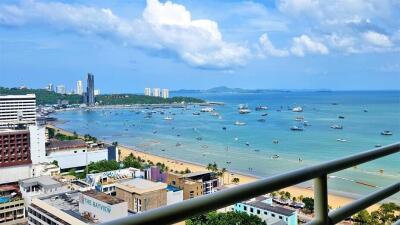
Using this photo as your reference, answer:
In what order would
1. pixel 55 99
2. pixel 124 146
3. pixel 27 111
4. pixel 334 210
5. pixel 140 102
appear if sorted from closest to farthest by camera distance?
1. pixel 334 210
2. pixel 124 146
3. pixel 27 111
4. pixel 55 99
5. pixel 140 102

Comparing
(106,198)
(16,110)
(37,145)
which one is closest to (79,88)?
(16,110)

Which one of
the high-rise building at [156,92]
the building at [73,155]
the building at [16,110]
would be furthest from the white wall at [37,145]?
the high-rise building at [156,92]

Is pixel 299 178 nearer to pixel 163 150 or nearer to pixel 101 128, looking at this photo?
pixel 163 150

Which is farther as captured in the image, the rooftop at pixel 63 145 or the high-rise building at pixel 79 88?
the high-rise building at pixel 79 88

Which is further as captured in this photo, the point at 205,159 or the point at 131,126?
the point at 131,126

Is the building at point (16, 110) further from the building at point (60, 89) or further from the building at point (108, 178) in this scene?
the building at point (60, 89)

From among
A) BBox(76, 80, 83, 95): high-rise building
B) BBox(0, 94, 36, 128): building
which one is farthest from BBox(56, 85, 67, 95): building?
BBox(0, 94, 36, 128): building

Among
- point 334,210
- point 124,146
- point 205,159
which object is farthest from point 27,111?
point 334,210

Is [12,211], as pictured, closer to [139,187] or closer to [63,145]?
[139,187]
